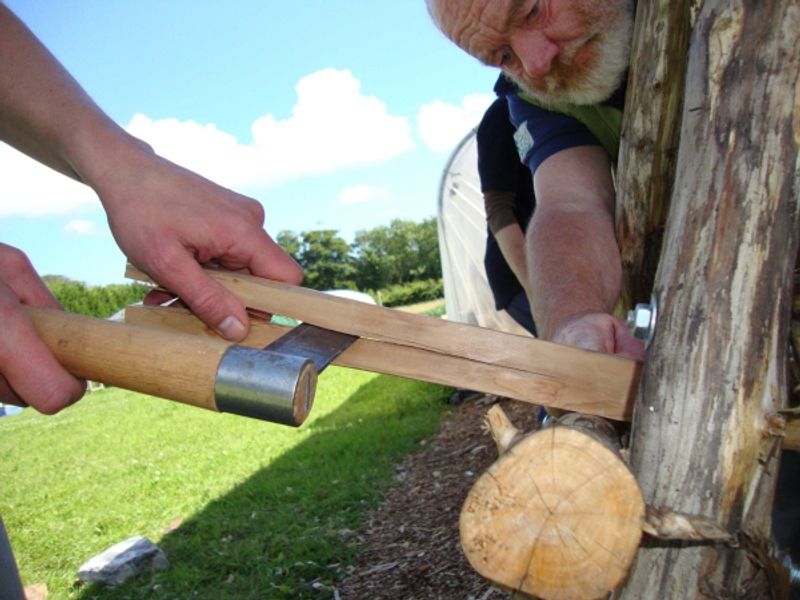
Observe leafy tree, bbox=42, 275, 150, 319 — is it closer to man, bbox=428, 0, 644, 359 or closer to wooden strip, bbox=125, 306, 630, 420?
man, bbox=428, 0, 644, 359

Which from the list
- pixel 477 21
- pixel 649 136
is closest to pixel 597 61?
pixel 477 21

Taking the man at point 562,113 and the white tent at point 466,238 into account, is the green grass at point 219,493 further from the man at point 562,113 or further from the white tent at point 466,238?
the man at point 562,113

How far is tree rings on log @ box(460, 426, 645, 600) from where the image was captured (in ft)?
3.11

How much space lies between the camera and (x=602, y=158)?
2.39m

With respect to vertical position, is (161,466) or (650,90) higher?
(650,90)

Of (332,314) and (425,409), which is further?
(425,409)

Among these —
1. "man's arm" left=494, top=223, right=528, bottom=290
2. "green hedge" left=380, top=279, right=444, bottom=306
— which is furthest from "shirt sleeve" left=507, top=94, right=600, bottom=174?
"green hedge" left=380, top=279, right=444, bottom=306

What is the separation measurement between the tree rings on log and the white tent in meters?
6.32

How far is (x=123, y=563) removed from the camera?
4.22m

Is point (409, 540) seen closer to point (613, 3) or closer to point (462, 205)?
point (613, 3)

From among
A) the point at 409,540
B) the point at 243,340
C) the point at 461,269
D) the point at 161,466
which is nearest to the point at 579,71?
the point at 243,340

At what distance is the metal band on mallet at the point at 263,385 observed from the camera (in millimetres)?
1052

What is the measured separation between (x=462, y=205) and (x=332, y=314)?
8.41m

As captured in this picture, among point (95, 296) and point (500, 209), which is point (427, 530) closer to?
point (500, 209)
